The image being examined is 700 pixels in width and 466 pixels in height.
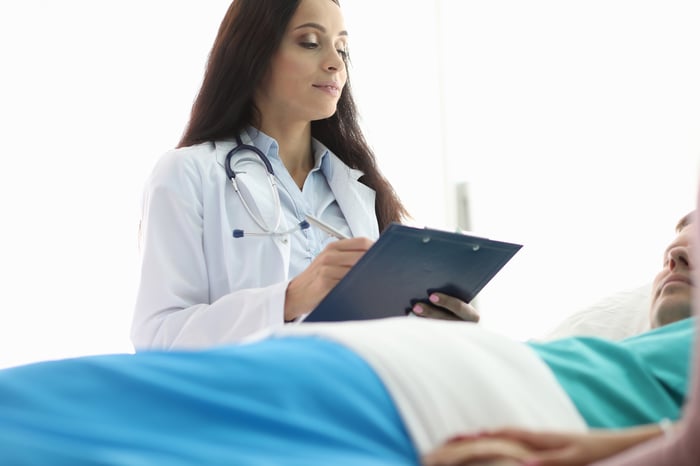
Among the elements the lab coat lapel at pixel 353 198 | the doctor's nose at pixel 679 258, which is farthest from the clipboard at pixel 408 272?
the lab coat lapel at pixel 353 198

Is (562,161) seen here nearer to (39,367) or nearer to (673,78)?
(673,78)

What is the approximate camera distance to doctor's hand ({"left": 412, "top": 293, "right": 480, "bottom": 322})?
191 centimetres

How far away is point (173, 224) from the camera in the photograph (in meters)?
2.09

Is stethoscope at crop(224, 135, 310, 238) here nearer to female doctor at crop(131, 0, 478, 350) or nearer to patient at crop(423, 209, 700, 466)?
female doctor at crop(131, 0, 478, 350)

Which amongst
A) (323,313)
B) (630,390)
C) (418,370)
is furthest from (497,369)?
(323,313)

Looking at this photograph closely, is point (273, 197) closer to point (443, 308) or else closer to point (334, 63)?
point (334, 63)

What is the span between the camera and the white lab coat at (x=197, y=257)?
6.53ft

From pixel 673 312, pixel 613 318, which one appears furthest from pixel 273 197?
pixel 673 312

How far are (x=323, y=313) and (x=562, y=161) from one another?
197cm

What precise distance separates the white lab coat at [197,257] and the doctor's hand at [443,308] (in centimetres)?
31

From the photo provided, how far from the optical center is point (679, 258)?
190 centimetres

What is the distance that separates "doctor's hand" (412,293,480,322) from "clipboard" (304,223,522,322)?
13mm

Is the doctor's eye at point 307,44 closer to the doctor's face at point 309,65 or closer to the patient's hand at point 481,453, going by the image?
the doctor's face at point 309,65

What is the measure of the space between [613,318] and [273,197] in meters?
0.80
